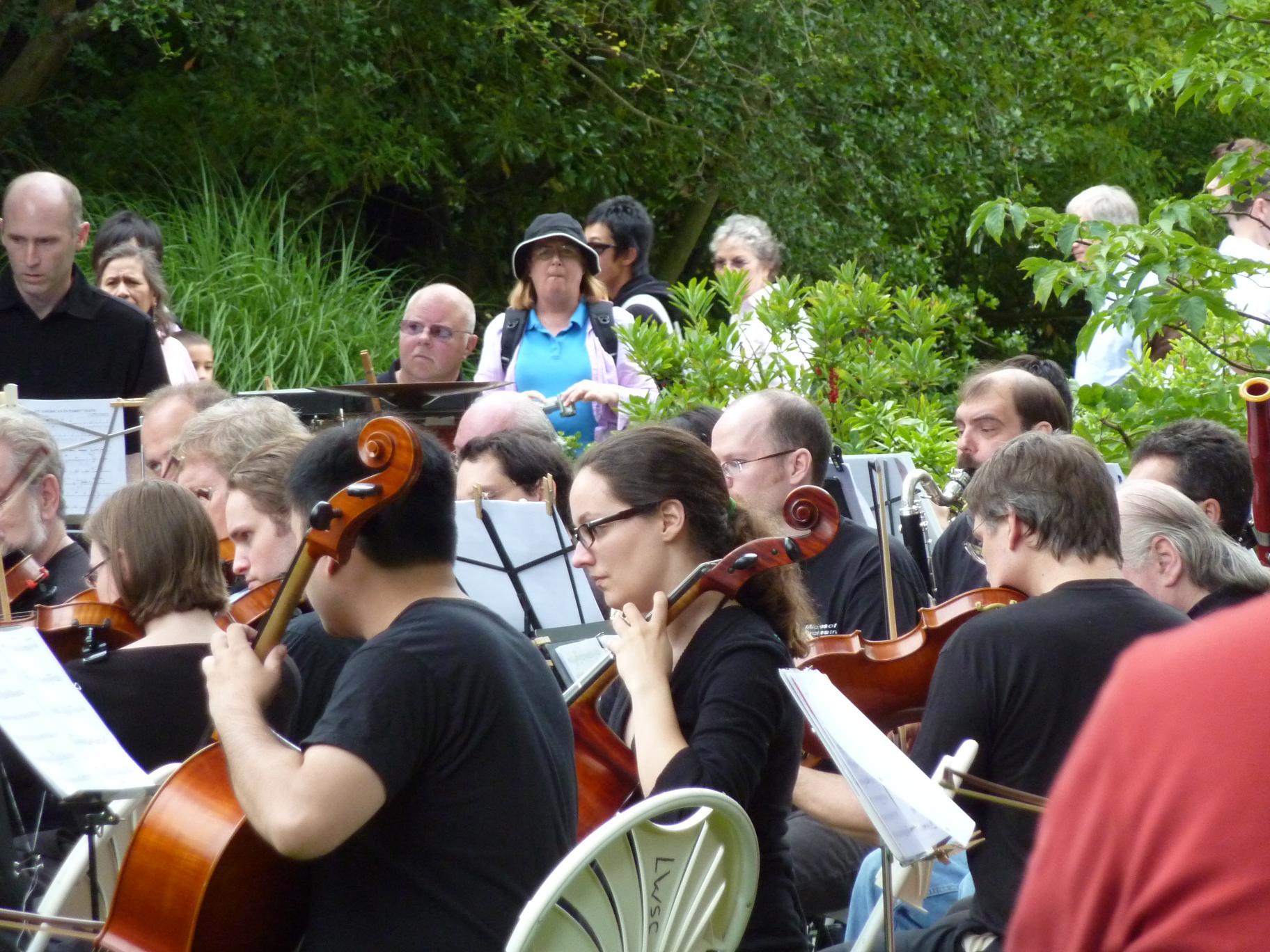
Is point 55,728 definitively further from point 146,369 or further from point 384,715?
point 146,369

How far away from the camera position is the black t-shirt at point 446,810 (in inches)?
91.9

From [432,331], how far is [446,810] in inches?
165

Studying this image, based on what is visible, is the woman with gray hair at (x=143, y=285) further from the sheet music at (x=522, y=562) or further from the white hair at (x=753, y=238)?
the sheet music at (x=522, y=562)

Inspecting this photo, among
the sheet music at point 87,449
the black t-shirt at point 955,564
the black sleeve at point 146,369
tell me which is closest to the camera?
the black t-shirt at point 955,564

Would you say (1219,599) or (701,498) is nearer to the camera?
(701,498)

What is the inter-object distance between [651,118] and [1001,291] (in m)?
4.60

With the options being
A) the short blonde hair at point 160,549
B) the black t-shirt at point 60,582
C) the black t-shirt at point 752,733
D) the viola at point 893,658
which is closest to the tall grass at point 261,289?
the black t-shirt at point 60,582

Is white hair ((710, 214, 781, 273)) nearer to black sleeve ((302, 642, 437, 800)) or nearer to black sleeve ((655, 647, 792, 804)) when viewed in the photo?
black sleeve ((655, 647, 792, 804))

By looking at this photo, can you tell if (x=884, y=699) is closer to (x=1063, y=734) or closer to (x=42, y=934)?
(x=1063, y=734)

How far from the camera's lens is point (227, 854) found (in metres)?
2.45

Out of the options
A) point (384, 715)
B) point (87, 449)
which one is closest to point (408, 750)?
point (384, 715)

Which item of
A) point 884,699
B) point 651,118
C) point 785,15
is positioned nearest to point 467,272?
point 651,118

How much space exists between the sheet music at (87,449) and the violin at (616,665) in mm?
2569

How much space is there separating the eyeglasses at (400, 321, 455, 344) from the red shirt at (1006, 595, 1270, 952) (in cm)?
567
